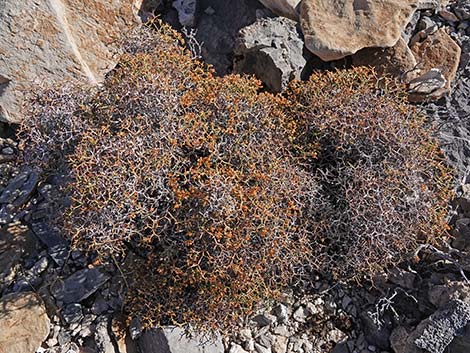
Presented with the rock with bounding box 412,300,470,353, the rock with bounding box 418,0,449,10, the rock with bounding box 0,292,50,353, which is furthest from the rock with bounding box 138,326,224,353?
the rock with bounding box 418,0,449,10

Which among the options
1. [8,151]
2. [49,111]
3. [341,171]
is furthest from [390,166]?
[8,151]

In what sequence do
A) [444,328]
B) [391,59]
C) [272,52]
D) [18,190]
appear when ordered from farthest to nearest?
[391,59]
[272,52]
[18,190]
[444,328]

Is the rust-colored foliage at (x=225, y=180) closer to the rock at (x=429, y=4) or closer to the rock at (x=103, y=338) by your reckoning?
the rock at (x=103, y=338)

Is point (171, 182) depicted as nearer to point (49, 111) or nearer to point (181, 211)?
point (181, 211)

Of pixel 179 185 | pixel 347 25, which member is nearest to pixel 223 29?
pixel 347 25

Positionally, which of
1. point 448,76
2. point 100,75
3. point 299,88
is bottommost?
point 448,76

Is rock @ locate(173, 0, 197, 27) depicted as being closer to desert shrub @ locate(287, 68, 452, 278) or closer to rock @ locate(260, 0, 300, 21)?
rock @ locate(260, 0, 300, 21)

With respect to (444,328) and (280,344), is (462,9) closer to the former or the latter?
(444,328)
